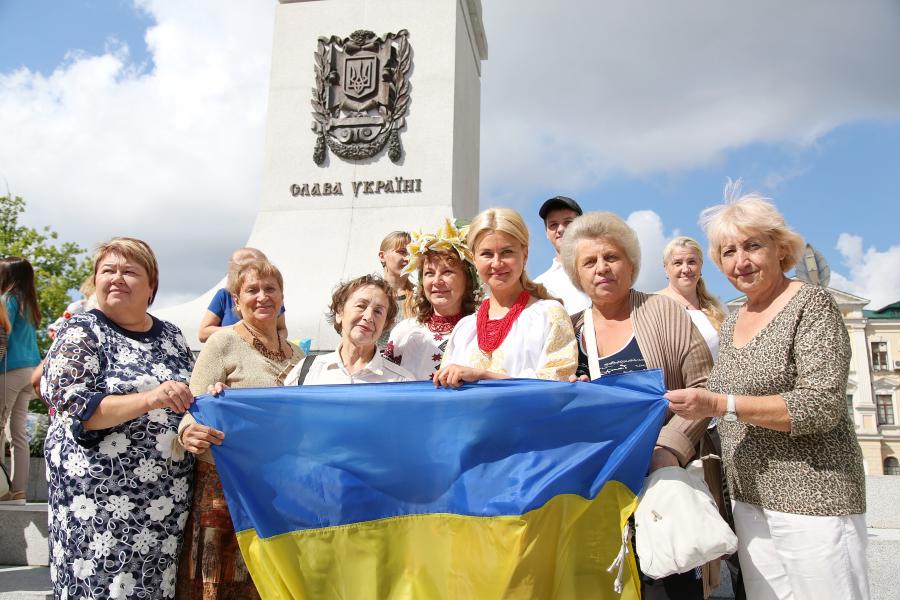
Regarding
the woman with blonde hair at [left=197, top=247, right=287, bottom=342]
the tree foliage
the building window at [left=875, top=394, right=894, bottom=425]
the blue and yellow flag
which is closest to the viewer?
the blue and yellow flag

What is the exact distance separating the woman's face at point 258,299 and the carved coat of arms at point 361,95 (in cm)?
580

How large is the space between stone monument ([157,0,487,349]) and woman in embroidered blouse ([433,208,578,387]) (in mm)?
5670

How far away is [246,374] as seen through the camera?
3.17 m

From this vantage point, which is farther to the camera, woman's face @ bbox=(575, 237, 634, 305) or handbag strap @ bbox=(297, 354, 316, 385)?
handbag strap @ bbox=(297, 354, 316, 385)

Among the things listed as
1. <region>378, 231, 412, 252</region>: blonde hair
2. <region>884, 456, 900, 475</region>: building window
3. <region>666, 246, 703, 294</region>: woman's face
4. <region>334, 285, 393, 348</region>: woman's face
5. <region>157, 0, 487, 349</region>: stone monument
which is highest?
<region>157, 0, 487, 349</region>: stone monument

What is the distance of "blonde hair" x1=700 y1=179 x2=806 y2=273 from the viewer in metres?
2.55

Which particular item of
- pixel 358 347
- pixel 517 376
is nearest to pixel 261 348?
pixel 358 347

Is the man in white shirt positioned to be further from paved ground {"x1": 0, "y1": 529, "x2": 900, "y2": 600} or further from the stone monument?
the stone monument

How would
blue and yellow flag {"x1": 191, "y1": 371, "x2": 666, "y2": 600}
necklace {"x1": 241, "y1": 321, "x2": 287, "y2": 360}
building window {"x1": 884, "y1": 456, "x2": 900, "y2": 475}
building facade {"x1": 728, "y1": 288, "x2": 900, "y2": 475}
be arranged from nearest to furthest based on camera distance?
blue and yellow flag {"x1": 191, "y1": 371, "x2": 666, "y2": 600}, necklace {"x1": 241, "y1": 321, "x2": 287, "y2": 360}, building window {"x1": 884, "y1": 456, "x2": 900, "y2": 475}, building facade {"x1": 728, "y1": 288, "x2": 900, "y2": 475}

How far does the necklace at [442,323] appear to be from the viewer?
3562mm

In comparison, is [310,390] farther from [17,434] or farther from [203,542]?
[17,434]

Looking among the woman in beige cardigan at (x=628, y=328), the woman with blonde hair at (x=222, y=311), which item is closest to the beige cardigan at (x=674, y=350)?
the woman in beige cardigan at (x=628, y=328)

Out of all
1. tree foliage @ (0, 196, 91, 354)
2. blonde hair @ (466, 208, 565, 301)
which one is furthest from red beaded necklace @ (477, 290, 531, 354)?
tree foliage @ (0, 196, 91, 354)

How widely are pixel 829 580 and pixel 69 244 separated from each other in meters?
32.6
